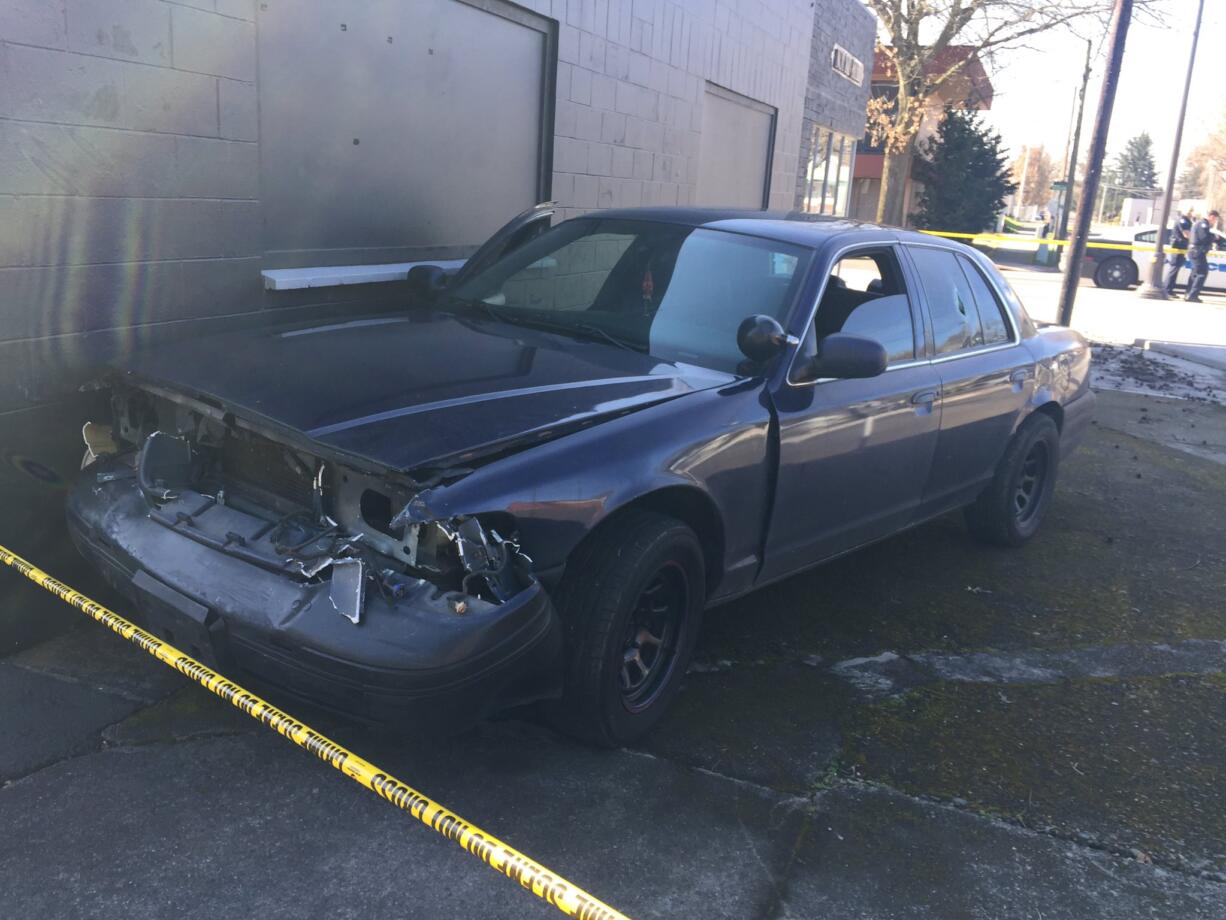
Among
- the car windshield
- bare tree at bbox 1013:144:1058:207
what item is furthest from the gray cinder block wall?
bare tree at bbox 1013:144:1058:207

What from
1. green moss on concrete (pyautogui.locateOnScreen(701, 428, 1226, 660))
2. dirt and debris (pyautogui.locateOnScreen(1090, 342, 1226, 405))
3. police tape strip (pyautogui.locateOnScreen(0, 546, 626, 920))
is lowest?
green moss on concrete (pyautogui.locateOnScreen(701, 428, 1226, 660))

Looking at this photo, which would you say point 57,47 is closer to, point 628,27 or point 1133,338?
point 628,27

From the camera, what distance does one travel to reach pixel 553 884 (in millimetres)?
2344

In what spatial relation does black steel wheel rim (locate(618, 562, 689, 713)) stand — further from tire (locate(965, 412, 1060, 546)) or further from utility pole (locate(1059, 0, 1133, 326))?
utility pole (locate(1059, 0, 1133, 326))

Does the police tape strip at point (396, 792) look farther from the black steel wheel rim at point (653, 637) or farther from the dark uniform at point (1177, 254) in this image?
the dark uniform at point (1177, 254)

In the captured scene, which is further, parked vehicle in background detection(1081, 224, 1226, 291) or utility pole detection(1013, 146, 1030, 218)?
utility pole detection(1013, 146, 1030, 218)

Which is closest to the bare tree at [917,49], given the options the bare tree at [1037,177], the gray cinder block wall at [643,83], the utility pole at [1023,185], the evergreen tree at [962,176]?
the evergreen tree at [962,176]

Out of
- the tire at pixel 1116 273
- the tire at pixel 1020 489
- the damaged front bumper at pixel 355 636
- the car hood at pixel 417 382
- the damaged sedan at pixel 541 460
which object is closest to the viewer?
the damaged front bumper at pixel 355 636

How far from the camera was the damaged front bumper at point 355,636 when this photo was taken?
2.69 m

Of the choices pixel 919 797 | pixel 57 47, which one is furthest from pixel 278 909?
pixel 57 47

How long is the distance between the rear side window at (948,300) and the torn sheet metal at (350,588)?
2.98 meters

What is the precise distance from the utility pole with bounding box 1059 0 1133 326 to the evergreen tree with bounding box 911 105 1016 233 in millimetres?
25136

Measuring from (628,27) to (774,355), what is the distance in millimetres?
5110

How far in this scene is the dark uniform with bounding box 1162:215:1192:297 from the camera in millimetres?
22625
